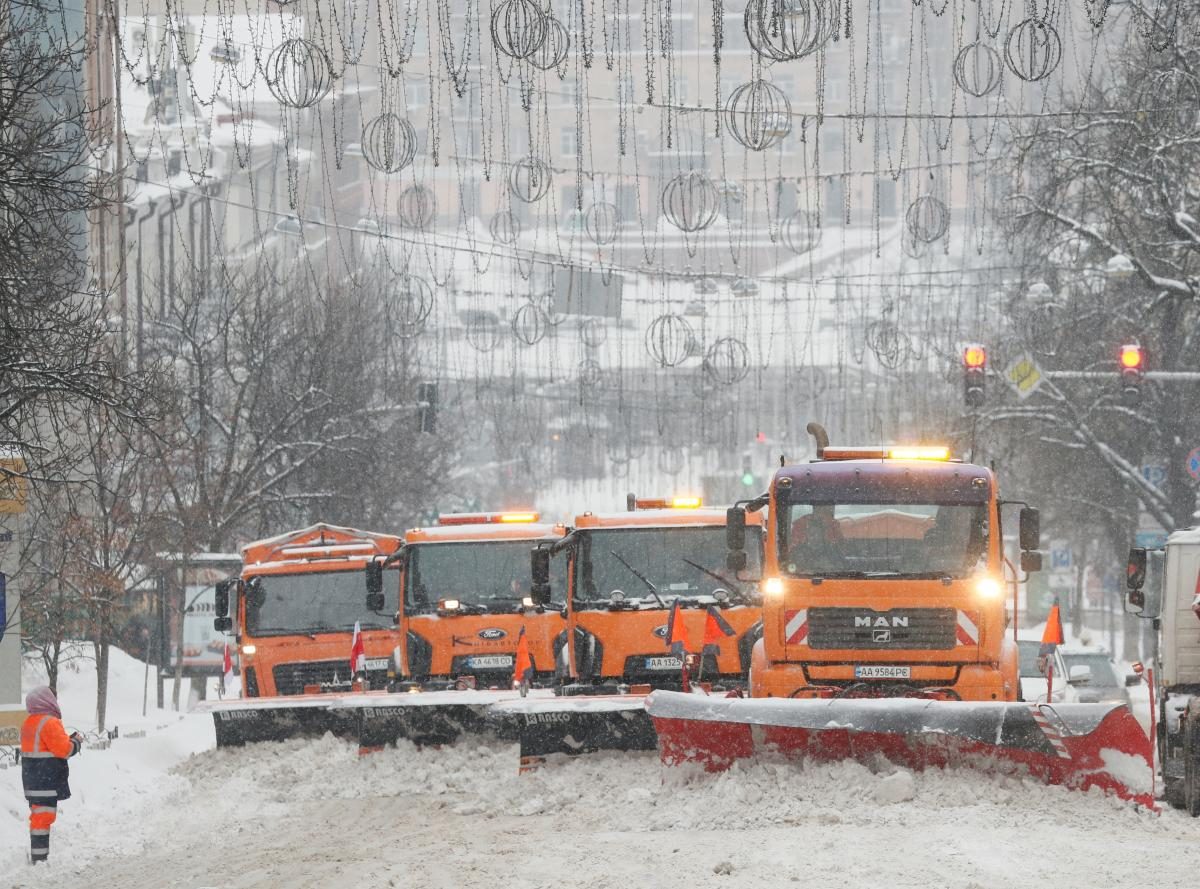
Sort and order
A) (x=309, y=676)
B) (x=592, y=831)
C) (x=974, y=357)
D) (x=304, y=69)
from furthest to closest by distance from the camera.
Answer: (x=974, y=357), (x=309, y=676), (x=304, y=69), (x=592, y=831)

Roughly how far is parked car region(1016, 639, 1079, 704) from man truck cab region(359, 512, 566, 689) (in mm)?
5302

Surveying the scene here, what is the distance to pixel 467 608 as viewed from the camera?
23453 mm

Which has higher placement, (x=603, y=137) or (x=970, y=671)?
(x=603, y=137)

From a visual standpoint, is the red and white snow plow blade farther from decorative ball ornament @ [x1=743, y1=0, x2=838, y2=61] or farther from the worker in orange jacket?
decorative ball ornament @ [x1=743, y1=0, x2=838, y2=61]

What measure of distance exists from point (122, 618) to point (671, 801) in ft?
76.8

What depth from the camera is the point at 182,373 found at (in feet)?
Result: 152

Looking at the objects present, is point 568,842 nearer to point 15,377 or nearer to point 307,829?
point 307,829

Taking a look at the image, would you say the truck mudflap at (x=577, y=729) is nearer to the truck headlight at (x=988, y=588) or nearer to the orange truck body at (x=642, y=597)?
the truck headlight at (x=988, y=588)

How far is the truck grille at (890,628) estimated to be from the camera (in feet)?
55.3

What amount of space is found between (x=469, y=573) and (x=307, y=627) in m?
4.45

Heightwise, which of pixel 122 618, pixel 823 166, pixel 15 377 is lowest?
pixel 122 618

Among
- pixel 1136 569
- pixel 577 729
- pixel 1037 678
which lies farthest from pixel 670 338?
pixel 577 729

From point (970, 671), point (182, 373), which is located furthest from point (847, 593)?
point (182, 373)

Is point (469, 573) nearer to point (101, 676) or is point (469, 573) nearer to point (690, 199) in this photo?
point (690, 199)
